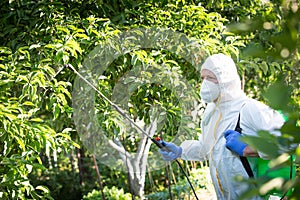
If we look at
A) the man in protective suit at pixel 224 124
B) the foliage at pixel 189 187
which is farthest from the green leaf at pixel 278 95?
the foliage at pixel 189 187

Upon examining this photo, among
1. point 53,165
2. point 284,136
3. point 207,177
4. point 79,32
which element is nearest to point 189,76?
point 79,32

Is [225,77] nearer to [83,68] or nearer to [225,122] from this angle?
[225,122]

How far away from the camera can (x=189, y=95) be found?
11.5ft

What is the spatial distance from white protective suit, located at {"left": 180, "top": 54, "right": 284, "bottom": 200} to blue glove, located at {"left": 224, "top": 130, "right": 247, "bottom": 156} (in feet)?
0.26

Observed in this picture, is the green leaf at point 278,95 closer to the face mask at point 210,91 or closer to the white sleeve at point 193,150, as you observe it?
the face mask at point 210,91

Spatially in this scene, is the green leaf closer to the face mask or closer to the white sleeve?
the face mask

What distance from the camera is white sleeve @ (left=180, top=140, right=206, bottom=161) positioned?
7.96 ft

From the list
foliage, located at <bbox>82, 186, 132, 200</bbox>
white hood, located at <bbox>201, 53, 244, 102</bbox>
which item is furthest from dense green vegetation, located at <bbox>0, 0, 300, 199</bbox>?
foliage, located at <bbox>82, 186, 132, 200</bbox>

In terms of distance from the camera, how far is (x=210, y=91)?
227 centimetres

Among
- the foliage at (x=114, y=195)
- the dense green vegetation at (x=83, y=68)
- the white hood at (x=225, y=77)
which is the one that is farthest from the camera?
the foliage at (x=114, y=195)

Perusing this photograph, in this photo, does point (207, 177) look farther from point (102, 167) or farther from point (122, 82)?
point (122, 82)

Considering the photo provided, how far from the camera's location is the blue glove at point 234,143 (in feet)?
6.41

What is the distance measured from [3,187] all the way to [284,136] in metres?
2.55

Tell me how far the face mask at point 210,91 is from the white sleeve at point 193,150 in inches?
9.6
